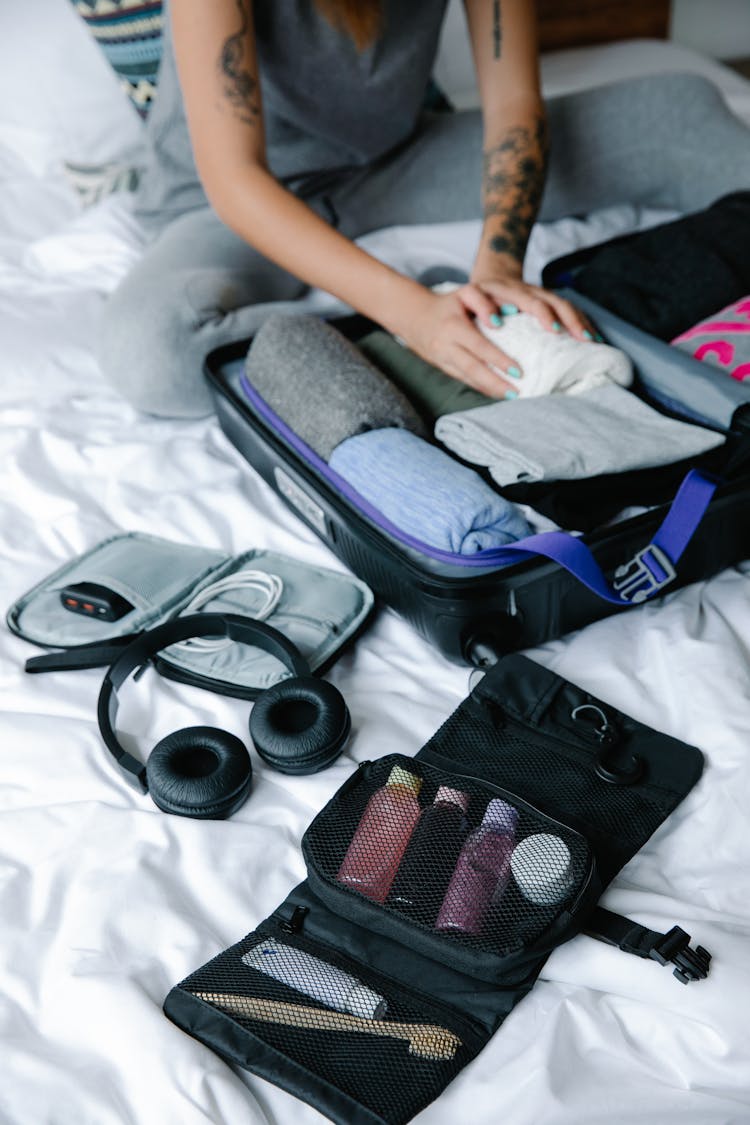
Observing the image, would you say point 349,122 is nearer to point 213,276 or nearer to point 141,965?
point 213,276

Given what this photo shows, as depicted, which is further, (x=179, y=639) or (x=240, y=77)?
(x=240, y=77)

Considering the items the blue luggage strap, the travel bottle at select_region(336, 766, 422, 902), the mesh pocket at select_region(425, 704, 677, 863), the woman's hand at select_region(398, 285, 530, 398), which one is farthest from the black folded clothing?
the travel bottle at select_region(336, 766, 422, 902)

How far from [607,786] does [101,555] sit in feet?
1.90

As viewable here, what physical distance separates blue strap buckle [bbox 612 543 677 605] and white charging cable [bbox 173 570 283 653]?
0.32 metres

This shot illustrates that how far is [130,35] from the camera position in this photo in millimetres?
1580

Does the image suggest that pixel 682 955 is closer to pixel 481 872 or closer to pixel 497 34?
pixel 481 872

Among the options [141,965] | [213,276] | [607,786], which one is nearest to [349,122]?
[213,276]

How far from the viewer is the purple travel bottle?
657 mm

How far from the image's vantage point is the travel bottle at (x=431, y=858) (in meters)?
0.67

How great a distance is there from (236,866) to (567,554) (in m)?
0.36

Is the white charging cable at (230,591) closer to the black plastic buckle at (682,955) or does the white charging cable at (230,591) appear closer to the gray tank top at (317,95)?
the black plastic buckle at (682,955)

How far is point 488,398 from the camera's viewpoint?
42.5 inches

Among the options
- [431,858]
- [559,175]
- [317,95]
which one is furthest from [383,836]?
[559,175]

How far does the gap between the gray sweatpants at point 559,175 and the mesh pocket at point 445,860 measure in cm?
83
